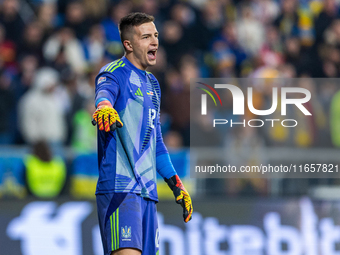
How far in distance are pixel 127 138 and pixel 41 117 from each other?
4964 mm

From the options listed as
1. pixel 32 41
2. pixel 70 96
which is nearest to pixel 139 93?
pixel 70 96

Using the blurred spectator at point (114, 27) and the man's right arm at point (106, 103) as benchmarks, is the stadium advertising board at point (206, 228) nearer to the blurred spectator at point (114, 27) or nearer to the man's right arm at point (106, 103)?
the blurred spectator at point (114, 27)

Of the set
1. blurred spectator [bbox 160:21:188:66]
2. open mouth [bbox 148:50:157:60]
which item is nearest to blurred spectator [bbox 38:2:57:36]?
blurred spectator [bbox 160:21:188:66]

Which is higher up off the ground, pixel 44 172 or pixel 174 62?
pixel 174 62

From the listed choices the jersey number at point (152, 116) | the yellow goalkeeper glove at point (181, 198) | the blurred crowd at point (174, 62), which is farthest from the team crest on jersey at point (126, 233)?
the blurred crowd at point (174, 62)

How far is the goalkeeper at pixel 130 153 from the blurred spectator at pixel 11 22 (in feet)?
21.6

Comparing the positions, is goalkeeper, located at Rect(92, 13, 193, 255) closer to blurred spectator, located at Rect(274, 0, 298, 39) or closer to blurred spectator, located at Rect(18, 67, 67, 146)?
blurred spectator, located at Rect(18, 67, 67, 146)

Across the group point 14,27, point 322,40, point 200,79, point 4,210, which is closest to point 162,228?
point 4,210

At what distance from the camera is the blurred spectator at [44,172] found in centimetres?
819

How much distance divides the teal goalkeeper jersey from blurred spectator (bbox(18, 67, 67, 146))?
462cm

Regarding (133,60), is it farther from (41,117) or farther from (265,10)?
(265,10)

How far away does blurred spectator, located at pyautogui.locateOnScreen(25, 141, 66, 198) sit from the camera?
819 centimetres

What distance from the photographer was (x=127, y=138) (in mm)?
4219

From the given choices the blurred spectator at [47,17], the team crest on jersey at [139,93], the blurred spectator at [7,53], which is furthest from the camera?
the blurred spectator at [47,17]
